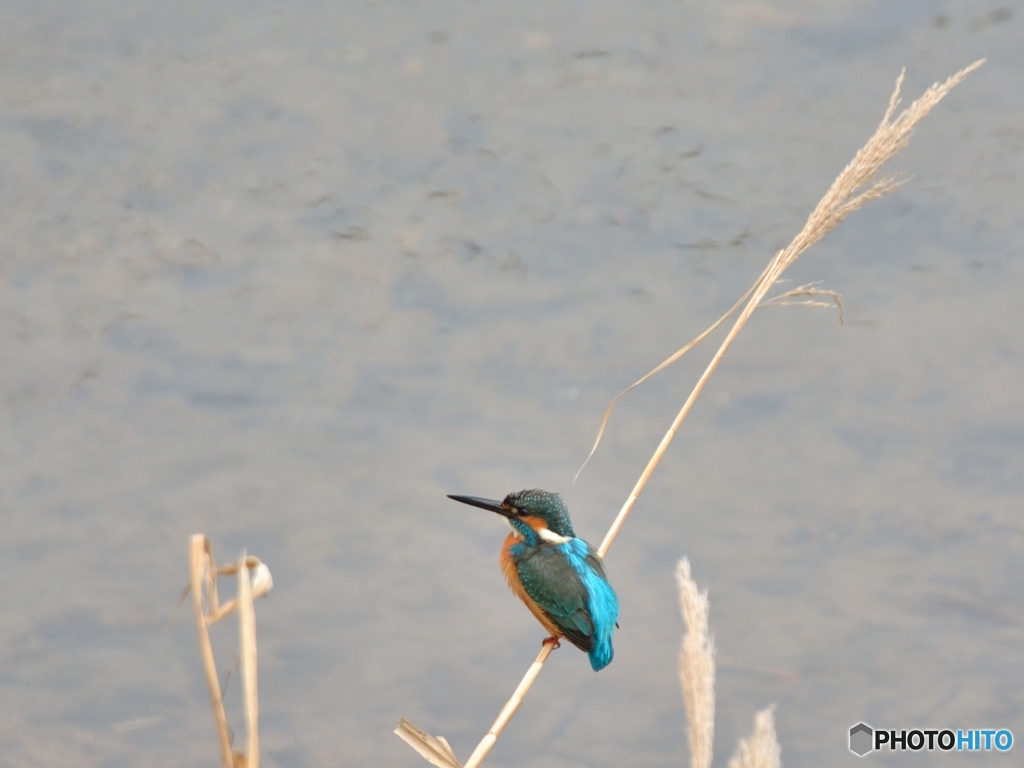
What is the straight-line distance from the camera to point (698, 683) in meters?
1.53

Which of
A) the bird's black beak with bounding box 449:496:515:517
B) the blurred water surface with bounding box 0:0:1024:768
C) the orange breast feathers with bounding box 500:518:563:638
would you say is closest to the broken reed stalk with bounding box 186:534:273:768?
the bird's black beak with bounding box 449:496:515:517

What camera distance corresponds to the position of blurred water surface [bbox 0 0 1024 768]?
12.1 ft

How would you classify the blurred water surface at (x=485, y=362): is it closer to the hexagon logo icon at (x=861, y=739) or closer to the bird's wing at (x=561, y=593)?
the hexagon logo icon at (x=861, y=739)

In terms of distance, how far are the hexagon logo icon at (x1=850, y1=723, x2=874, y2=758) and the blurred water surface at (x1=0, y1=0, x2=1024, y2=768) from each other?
0.04 metres

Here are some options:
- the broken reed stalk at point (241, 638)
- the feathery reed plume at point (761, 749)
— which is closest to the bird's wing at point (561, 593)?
the broken reed stalk at point (241, 638)

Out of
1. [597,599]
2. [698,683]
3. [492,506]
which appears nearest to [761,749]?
[698,683]

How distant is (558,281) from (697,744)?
3.49m

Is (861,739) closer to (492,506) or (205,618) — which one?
(492,506)

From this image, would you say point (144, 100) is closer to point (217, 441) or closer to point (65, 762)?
point (217, 441)

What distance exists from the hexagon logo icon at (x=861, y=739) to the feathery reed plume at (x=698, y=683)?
2.17m

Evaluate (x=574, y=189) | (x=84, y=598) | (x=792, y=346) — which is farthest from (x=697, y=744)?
(x=574, y=189)

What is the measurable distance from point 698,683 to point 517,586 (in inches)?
61.7

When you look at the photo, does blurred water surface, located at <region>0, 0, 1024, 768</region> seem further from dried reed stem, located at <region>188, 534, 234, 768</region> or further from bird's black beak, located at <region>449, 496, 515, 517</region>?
dried reed stem, located at <region>188, 534, 234, 768</region>

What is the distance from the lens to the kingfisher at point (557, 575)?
285 centimetres
